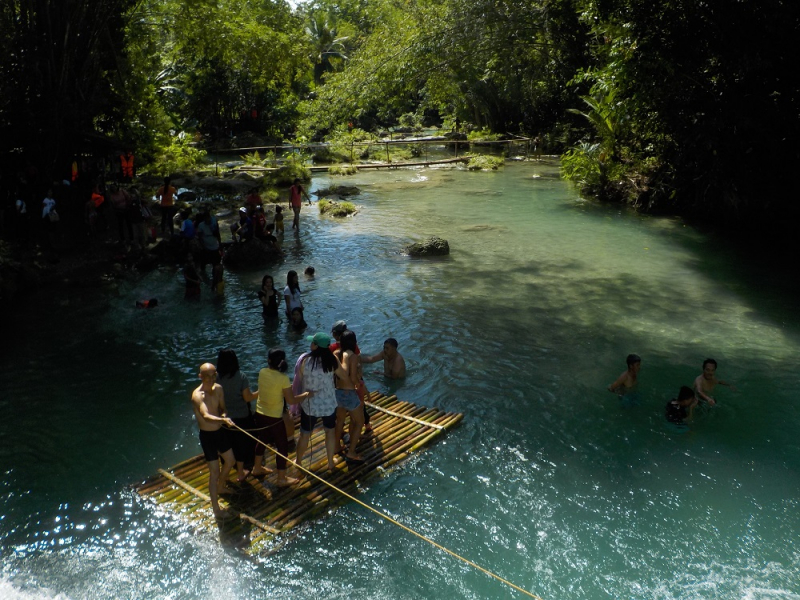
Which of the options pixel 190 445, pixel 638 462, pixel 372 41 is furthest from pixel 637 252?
pixel 372 41

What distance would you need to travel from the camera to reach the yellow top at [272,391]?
7.06 meters

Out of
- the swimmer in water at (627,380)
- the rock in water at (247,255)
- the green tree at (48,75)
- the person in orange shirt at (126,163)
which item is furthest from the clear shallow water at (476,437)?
the person in orange shirt at (126,163)

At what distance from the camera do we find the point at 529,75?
1428 inches

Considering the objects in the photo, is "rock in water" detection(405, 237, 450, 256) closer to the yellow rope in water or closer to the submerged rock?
the submerged rock

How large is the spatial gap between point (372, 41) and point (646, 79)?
2042 cm

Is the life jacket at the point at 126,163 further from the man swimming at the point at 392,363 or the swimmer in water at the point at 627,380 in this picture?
the swimmer in water at the point at 627,380

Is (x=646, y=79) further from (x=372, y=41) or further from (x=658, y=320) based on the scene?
(x=372, y=41)

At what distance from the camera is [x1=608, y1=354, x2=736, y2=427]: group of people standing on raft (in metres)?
8.98

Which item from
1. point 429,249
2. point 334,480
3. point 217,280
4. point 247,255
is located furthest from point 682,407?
point 247,255

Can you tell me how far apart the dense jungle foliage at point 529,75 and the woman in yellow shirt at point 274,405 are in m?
13.9

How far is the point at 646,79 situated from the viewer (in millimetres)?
18656

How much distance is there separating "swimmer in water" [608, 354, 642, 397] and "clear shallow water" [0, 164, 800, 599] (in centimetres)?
23

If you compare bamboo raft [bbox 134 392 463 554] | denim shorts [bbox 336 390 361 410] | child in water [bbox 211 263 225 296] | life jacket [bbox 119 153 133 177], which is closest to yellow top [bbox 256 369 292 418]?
denim shorts [bbox 336 390 361 410]

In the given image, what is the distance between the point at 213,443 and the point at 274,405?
76 centimetres
